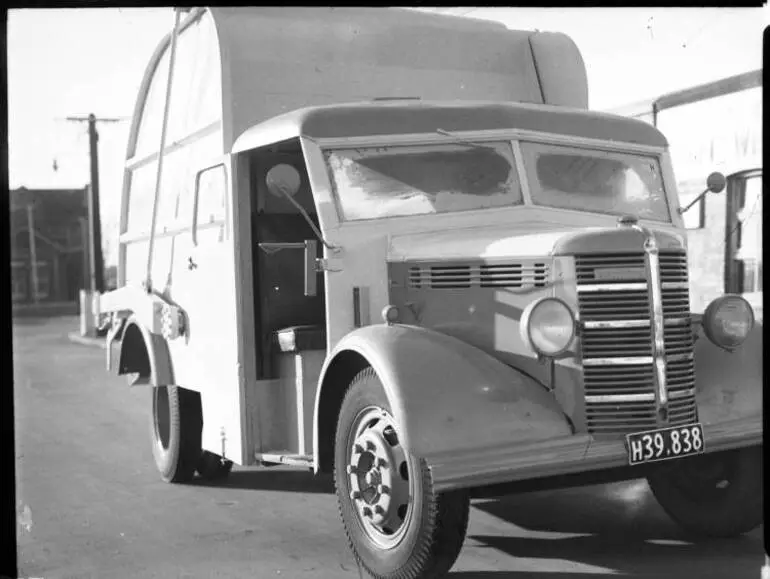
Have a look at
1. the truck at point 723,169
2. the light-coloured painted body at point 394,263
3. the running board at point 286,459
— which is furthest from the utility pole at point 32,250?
the running board at point 286,459

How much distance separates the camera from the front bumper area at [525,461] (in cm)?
458

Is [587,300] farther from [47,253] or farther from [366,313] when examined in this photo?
[47,253]

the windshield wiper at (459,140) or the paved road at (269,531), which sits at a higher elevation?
the windshield wiper at (459,140)

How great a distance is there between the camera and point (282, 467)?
8.35m

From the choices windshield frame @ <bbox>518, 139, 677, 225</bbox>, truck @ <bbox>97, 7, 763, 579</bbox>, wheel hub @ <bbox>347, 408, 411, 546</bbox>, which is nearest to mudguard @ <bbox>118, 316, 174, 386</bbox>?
truck @ <bbox>97, 7, 763, 579</bbox>

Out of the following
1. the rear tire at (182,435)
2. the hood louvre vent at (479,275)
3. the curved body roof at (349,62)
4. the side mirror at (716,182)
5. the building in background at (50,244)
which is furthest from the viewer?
the building in background at (50,244)

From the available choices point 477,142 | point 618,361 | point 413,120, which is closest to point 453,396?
point 618,361

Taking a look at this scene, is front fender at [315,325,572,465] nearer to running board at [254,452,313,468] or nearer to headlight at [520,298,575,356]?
headlight at [520,298,575,356]

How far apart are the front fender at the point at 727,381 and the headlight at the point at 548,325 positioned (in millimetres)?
839

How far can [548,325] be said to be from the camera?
16.2ft

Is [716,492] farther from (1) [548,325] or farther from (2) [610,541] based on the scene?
(1) [548,325]

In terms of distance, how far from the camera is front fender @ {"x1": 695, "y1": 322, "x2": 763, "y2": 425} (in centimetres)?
526

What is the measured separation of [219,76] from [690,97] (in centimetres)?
740

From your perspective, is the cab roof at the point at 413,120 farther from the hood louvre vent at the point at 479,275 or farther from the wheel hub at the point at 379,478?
the wheel hub at the point at 379,478
